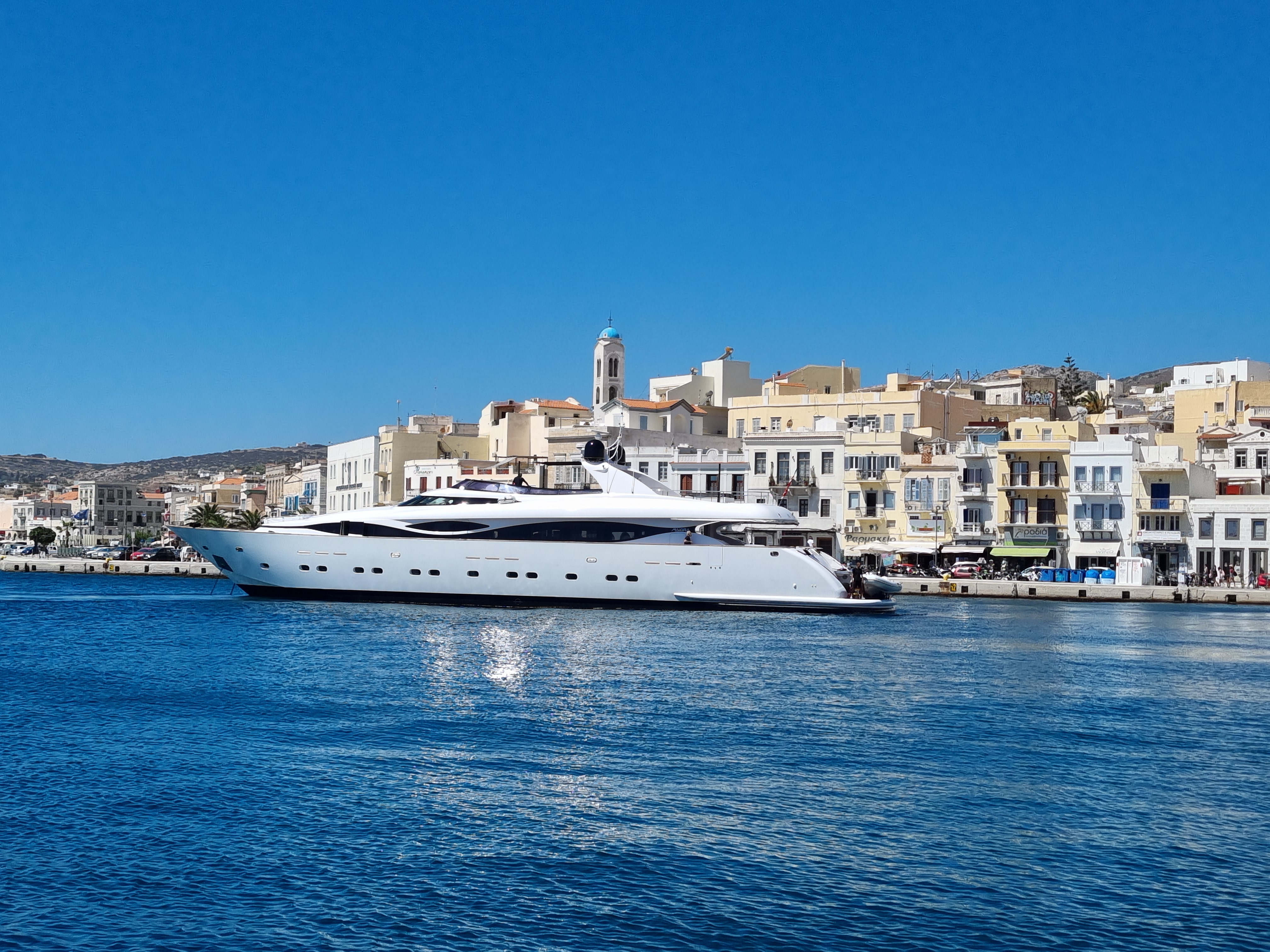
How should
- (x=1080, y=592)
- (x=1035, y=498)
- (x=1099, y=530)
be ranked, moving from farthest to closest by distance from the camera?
(x=1035, y=498) → (x=1099, y=530) → (x=1080, y=592)

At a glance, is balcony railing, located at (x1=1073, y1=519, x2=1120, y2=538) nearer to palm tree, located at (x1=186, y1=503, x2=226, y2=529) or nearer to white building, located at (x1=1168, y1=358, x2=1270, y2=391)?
white building, located at (x1=1168, y1=358, x2=1270, y2=391)

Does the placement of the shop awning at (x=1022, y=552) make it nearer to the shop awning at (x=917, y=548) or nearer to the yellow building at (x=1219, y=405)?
the shop awning at (x=917, y=548)

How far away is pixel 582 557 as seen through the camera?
39.3m

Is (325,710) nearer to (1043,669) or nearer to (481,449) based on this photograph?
(1043,669)

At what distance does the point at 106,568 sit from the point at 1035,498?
50816 mm

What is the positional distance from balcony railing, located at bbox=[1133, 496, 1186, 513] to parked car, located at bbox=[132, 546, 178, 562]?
5211 centimetres

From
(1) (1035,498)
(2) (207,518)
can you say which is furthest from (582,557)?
(2) (207,518)

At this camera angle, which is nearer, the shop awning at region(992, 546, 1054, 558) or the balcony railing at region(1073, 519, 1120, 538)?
the balcony railing at region(1073, 519, 1120, 538)

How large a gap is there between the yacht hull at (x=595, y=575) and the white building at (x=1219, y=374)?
1661 inches

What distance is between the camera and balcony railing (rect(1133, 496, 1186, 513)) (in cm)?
5519

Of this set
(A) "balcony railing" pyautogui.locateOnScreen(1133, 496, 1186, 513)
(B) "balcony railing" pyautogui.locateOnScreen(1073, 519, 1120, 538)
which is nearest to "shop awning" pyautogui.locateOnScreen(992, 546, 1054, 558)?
(B) "balcony railing" pyautogui.locateOnScreen(1073, 519, 1120, 538)

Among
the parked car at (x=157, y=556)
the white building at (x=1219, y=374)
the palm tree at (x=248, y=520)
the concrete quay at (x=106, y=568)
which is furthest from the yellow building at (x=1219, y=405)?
the parked car at (x=157, y=556)

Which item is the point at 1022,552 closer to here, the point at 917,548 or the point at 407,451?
the point at 917,548

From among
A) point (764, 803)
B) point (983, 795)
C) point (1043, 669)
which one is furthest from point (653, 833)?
point (1043, 669)
